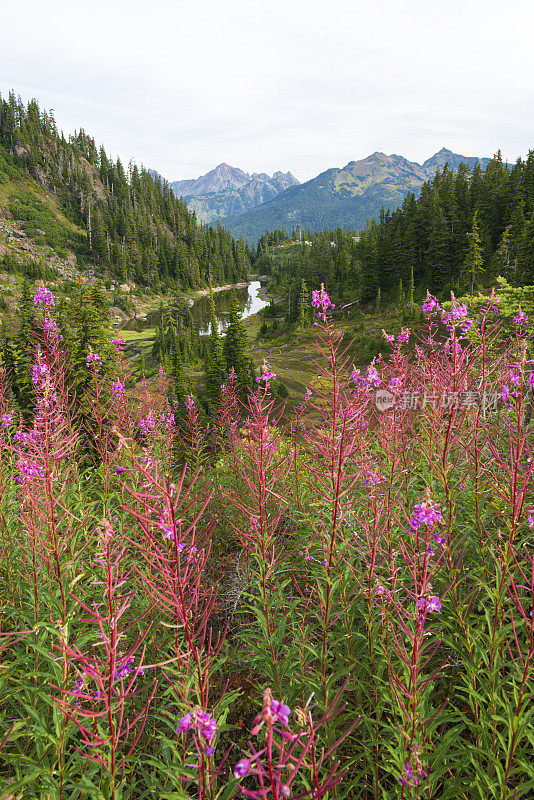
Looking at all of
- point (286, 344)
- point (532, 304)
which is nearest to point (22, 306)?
point (532, 304)

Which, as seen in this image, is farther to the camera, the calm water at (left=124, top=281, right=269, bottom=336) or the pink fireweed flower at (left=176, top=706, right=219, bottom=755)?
the calm water at (left=124, top=281, right=269, bottom=336)

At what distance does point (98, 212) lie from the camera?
353ft

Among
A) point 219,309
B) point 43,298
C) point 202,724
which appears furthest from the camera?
point 219,309

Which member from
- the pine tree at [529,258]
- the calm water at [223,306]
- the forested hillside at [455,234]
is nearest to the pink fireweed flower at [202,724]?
the pine tree at [529,258]

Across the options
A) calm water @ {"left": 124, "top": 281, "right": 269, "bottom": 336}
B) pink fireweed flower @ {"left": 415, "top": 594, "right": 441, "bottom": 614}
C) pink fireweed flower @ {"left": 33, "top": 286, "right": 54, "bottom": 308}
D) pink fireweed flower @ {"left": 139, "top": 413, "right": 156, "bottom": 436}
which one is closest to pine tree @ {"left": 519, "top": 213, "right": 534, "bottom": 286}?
pink fireweed flower @ {"left": 139, "top": 413, "right": 156, "bottom": 436}

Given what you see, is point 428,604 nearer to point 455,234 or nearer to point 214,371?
point 214,371

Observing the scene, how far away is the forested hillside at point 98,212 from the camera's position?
9894 cm

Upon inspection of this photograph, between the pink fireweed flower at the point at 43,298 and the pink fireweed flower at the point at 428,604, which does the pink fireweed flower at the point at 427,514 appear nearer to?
the pink fireweed flower at the point at 428,604

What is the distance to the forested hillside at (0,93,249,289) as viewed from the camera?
9894 cm

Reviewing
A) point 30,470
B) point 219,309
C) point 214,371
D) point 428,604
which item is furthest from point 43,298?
point 219,309

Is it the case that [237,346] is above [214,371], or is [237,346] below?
above

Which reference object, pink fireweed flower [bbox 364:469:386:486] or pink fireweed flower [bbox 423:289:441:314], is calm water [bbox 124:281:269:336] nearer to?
pink fireweed flower [bbox 423:289:441:314]

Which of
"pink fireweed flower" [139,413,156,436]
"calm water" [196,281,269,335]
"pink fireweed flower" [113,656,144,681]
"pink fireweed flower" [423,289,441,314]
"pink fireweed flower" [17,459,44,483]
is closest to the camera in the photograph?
"pink fireweed flower" [113,656,144,681]

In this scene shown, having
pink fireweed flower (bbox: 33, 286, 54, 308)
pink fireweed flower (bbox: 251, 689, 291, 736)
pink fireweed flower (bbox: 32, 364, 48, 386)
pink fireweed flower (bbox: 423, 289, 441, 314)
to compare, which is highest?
pink fireweed flower (bbox: 33, 286, 54, 308)
